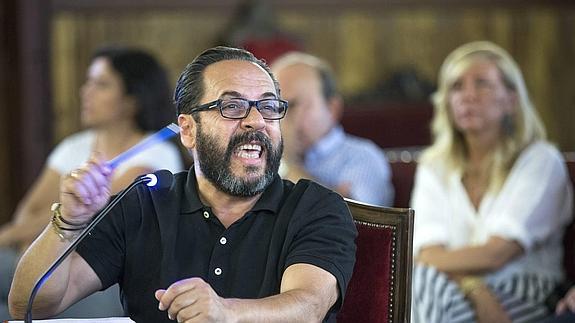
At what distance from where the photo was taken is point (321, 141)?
392 cm

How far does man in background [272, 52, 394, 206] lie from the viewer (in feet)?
12.5

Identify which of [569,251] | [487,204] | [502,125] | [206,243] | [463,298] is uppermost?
[502,125]

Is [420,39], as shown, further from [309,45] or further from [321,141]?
[321,141]

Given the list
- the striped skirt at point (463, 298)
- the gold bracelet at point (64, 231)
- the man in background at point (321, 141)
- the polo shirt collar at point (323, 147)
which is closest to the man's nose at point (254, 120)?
the gold bracelet at point (64, 231)

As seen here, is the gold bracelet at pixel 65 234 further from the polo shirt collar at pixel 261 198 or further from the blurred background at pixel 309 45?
the blurred background at pixel 309 45

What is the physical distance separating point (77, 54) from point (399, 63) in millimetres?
1675

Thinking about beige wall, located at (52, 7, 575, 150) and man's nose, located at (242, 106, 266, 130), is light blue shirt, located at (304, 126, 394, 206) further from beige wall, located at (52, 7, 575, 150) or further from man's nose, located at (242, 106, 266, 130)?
beige wall, located at (52, 7, 575, 150)

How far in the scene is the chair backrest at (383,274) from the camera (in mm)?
2332

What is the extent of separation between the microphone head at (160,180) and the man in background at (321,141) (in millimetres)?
1693

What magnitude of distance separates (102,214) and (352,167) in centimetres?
196

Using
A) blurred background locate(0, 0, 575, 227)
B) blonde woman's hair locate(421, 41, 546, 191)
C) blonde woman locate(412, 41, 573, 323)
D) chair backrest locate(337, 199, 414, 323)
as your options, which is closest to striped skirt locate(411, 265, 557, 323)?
blonde woman locate(412, 41, 573, 323)

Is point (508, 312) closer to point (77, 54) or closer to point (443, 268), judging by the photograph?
point (443, 268)

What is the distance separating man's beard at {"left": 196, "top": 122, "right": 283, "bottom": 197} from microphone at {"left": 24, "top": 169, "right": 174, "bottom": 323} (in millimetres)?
104

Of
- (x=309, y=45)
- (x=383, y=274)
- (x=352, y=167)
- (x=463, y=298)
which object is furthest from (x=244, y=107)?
(x=309, y=45)
